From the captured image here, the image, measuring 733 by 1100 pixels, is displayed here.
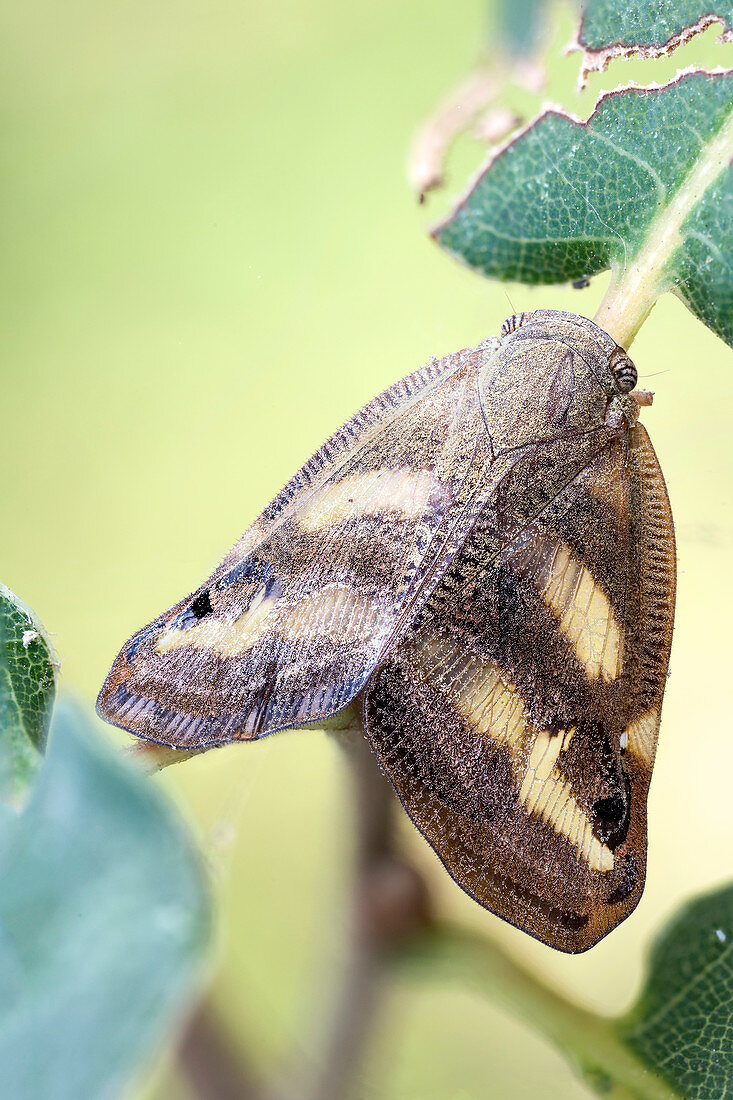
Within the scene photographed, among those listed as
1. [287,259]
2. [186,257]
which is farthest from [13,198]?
[287,259]

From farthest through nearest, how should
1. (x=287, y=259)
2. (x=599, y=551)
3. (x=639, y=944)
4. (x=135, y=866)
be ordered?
(x=287, y=259) → (x=639, y=944) → (x=599, y=551) → (x=135, y=866)

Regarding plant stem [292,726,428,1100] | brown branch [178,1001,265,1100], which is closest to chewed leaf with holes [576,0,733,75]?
plant stem [292,726,428,1100]

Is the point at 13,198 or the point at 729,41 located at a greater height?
the point at 13,198

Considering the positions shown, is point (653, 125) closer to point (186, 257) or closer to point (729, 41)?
point (729, 41)

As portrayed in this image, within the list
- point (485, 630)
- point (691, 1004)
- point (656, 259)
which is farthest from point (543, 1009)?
point (656, 259)

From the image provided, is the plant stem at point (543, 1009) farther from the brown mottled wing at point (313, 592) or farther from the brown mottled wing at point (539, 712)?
the brown mottled wing at point (313, 592)

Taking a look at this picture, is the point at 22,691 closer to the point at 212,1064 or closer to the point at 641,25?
the point at 212,1064
